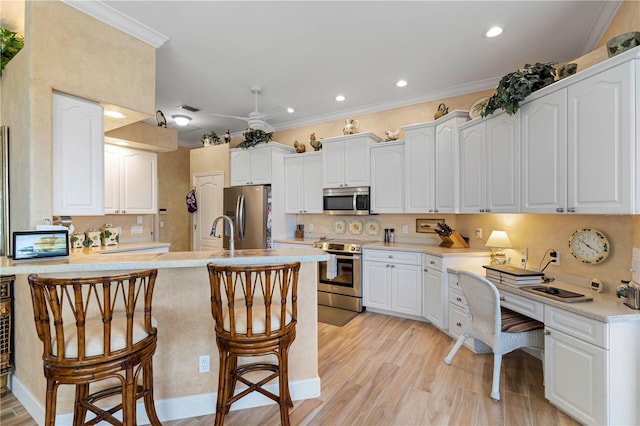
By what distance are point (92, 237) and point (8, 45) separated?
6.91ft

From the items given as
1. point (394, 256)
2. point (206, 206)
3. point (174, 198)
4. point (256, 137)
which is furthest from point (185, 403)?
point (174, 198)

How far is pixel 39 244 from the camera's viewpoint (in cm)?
177

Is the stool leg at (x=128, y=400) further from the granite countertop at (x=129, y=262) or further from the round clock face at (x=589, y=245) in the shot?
the round clock face at (x=589, y=245)

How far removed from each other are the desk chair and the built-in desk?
0.22 metres

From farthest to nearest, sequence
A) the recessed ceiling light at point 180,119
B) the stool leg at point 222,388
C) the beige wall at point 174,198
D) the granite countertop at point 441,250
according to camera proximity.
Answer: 1. the beige wall at point 174,198
2. the recessed ceiling light at point 180,119
3. the granite countertop at point 441,250
4. the stool leg at point 222,388

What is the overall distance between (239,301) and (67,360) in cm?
89

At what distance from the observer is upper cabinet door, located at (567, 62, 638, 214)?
1.74m

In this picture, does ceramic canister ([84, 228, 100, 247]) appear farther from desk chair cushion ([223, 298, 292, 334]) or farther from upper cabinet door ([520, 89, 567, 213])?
upper cabinet door ([520, 89, 567, 213])

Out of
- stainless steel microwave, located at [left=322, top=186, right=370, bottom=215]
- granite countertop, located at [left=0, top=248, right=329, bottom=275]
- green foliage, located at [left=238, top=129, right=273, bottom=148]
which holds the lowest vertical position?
granite countertop, located at [left=0, top=248, right=329, bottom=275]

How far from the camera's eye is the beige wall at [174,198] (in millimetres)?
5754

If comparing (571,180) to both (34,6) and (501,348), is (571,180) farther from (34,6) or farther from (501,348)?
(34,6)

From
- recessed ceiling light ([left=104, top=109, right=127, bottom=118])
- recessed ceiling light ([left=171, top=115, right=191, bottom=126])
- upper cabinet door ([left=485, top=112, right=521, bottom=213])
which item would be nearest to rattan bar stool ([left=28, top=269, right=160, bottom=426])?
recessed ceiling light ([left=104, top=109, right=127, bottom=118])

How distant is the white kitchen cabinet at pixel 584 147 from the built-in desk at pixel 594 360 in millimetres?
672

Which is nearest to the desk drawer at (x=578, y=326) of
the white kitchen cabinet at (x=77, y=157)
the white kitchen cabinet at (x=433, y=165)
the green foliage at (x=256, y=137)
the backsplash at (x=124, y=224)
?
the white kitchen cabinet at (x=433, y=165)
